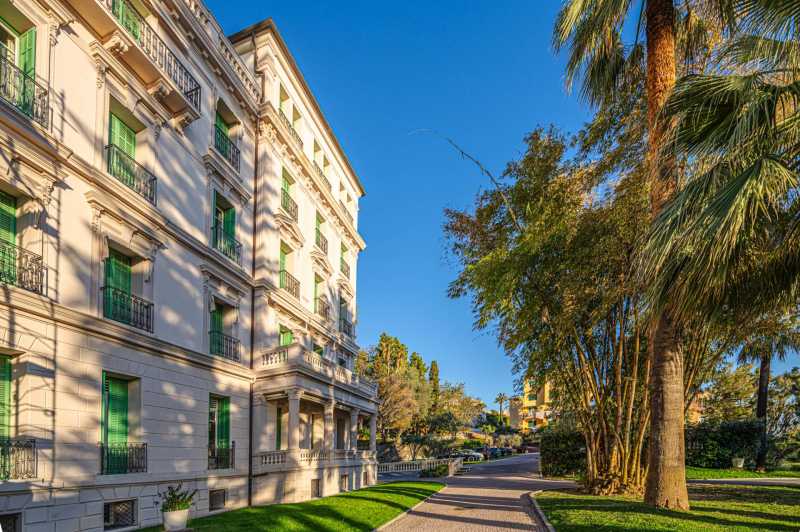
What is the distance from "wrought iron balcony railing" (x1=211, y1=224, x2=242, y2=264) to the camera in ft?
60.7

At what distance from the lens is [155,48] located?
1516 cm

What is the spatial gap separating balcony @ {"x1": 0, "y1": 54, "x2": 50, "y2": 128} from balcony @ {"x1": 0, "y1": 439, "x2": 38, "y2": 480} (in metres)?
6.05

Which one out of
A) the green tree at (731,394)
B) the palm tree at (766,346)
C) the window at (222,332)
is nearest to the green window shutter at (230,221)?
the window at (222,332)

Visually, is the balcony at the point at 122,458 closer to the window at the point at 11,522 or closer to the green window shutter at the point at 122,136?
the window at the point at 11,522

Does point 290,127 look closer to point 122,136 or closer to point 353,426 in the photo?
point 122,136

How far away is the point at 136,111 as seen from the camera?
14414mm

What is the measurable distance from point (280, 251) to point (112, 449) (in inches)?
473

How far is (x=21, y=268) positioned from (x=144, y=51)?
6.66m

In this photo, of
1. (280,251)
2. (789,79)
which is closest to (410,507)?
(280,251)

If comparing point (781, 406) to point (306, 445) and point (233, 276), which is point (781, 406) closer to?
point (306, 445)

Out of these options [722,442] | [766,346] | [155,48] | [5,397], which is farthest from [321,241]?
[722,442]

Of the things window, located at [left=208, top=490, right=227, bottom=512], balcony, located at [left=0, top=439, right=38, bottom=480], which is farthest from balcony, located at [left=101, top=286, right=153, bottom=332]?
window, located at [left=208, top=490, right=227, bottom=512]

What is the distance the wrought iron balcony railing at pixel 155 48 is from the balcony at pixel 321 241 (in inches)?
446

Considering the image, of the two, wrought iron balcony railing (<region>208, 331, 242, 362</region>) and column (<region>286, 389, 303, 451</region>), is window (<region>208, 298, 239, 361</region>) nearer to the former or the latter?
wrought iron balcony railing (<region>208, 331, 242, 362</region>)
